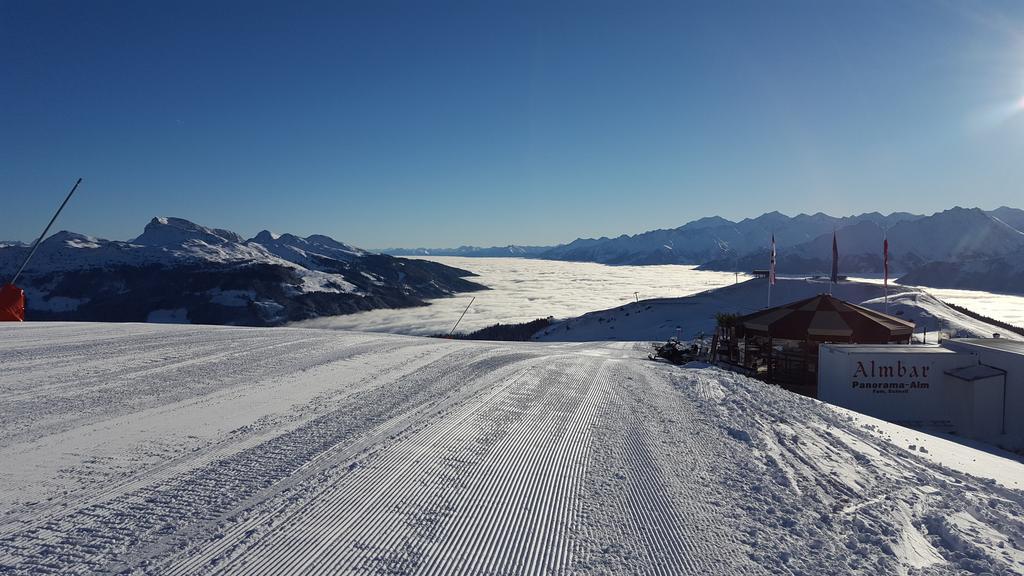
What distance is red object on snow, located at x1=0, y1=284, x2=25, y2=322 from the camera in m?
20.9

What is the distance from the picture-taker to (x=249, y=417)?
28.5 feet

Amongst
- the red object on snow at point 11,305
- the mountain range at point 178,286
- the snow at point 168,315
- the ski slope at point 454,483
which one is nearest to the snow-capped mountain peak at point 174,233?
the mountain range at point 178,286

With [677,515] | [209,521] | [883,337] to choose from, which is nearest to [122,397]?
[209,521]

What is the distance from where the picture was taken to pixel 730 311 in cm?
5553

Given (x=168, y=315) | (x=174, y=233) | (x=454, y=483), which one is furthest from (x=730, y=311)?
(x=174, y=233)

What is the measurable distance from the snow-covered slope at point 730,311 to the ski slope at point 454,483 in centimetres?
3687

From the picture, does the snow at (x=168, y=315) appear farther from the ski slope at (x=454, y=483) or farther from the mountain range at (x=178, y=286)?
the ski slope at (x=454, y=483)

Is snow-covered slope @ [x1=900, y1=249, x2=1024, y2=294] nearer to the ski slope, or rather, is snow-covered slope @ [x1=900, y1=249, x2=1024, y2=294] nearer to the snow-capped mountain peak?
the ski slope

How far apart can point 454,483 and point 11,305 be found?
25485mm

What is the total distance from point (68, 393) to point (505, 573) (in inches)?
395

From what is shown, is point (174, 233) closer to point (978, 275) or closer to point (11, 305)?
point (11, 305)

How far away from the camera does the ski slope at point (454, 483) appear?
14.9 feet

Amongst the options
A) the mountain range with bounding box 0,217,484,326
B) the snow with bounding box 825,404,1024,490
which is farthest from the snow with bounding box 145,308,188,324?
the snow with bounding box 825,404,1024,490

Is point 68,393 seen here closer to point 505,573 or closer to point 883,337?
point 505,573
